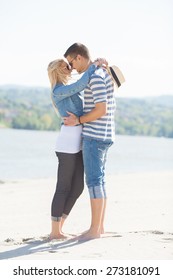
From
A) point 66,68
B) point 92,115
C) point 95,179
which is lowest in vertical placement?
point 95,179

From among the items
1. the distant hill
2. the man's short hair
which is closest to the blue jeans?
the man's short hair

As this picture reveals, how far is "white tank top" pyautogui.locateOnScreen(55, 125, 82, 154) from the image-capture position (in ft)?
18.7

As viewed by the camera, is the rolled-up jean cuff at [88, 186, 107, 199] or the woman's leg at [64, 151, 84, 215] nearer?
the rolled-up jean cuff at [88, 186, 107, 199]

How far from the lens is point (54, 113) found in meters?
77.2

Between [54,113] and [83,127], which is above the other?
[83,127]

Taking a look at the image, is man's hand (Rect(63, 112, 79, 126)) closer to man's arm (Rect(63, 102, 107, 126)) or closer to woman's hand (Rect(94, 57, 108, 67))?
man's arm (Rect(63, 102, 107, 126))

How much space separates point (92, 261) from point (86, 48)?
2027 millimetres

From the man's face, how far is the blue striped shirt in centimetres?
20

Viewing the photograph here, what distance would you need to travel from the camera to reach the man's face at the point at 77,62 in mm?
5700

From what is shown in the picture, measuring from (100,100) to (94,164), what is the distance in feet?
1.92

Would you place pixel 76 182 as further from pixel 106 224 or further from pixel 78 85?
pixel 106 224

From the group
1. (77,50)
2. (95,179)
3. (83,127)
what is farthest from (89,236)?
(77,50)

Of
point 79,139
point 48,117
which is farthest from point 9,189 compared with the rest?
point 48,117

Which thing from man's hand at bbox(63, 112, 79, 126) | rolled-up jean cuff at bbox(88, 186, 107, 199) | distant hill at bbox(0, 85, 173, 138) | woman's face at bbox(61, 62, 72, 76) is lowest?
distant hill at bbox(0, 85, 173, 138)
